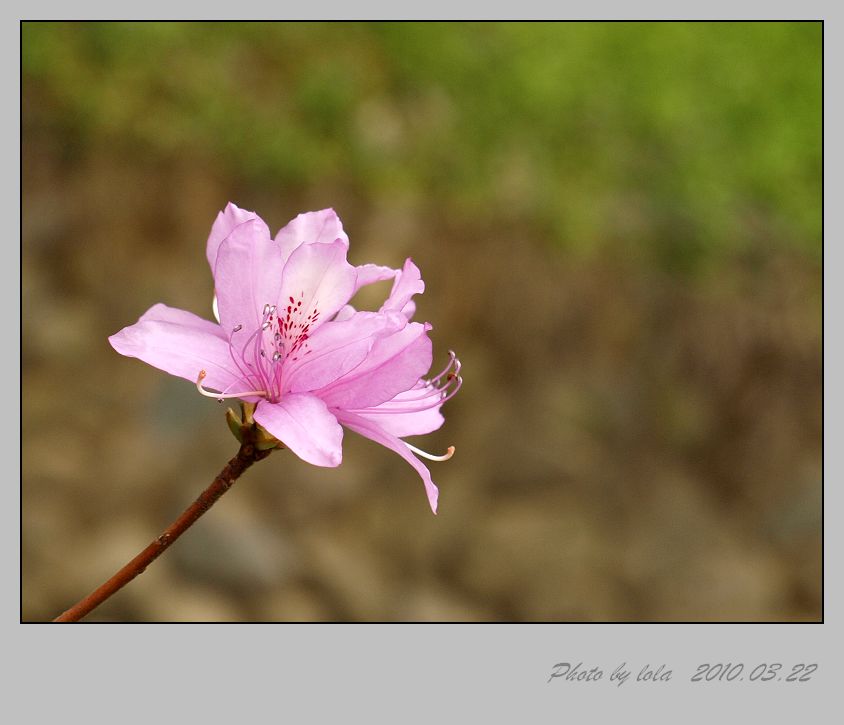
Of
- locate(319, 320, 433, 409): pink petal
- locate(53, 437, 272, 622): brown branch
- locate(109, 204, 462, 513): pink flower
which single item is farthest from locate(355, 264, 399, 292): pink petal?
locate(53, 437, 272, 622): brown branch

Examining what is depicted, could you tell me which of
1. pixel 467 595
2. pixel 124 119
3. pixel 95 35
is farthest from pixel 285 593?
pixel 95 35

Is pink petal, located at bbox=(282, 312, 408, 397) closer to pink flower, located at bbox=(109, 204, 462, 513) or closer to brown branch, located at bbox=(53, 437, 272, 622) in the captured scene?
pink flower, located at bbox=(109, 204, 462, 513)

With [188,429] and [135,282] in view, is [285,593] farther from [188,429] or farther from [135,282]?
[135,282]

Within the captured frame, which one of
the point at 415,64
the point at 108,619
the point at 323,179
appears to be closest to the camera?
the point at 108,619

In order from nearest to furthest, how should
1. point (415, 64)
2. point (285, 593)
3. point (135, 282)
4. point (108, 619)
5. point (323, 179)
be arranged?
point (108, 619), point (285, 593), point (135, 282), point (323, 179), point (415, 64)

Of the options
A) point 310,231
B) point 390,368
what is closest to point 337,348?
point 390,368

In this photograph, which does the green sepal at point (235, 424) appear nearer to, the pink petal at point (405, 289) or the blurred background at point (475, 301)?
the pink petal at point (405, 289)

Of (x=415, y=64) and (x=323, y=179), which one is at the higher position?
(x=415, y=64)
